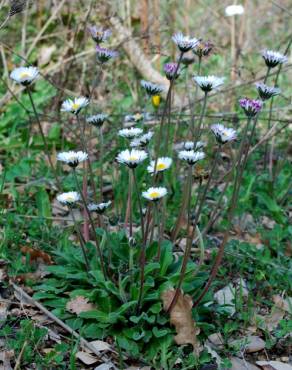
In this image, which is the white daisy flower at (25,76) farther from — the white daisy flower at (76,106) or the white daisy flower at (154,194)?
the white daisy flower at (154,194)

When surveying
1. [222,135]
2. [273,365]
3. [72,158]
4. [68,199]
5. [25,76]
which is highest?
[25,76]

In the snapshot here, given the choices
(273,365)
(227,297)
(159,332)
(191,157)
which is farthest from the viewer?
(227,297)

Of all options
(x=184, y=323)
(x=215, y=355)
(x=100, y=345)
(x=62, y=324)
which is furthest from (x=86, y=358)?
(x=215, y=355)

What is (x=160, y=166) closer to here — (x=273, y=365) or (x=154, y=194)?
(x=154, y=194)

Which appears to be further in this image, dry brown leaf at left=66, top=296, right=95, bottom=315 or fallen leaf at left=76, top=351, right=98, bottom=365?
dry brown leaf at left=66, top=296, right=95, bottom=315

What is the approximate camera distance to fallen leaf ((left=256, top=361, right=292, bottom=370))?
2404 millimetres

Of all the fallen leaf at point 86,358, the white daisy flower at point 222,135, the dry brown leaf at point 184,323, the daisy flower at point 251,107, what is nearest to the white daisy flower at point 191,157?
the white daisy flower at point 222,135

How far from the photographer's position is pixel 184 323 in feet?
7.68

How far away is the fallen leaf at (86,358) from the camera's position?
230cm

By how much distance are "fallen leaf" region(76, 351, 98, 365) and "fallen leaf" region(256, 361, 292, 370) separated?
60 centimetres

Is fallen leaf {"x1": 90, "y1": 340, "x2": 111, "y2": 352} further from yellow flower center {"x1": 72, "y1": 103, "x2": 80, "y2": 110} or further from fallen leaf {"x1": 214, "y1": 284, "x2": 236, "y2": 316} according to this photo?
yellow flower center {"x1": 72, "y1": 103, "x2": 80, "y2": 110}

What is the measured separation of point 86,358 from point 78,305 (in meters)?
0.21

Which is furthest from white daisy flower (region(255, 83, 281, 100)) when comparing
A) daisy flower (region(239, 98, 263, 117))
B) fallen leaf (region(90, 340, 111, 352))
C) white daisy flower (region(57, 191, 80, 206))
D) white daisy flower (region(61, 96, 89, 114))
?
fallen leaf (region(90, 340, 111, 352))

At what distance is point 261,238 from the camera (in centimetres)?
324
